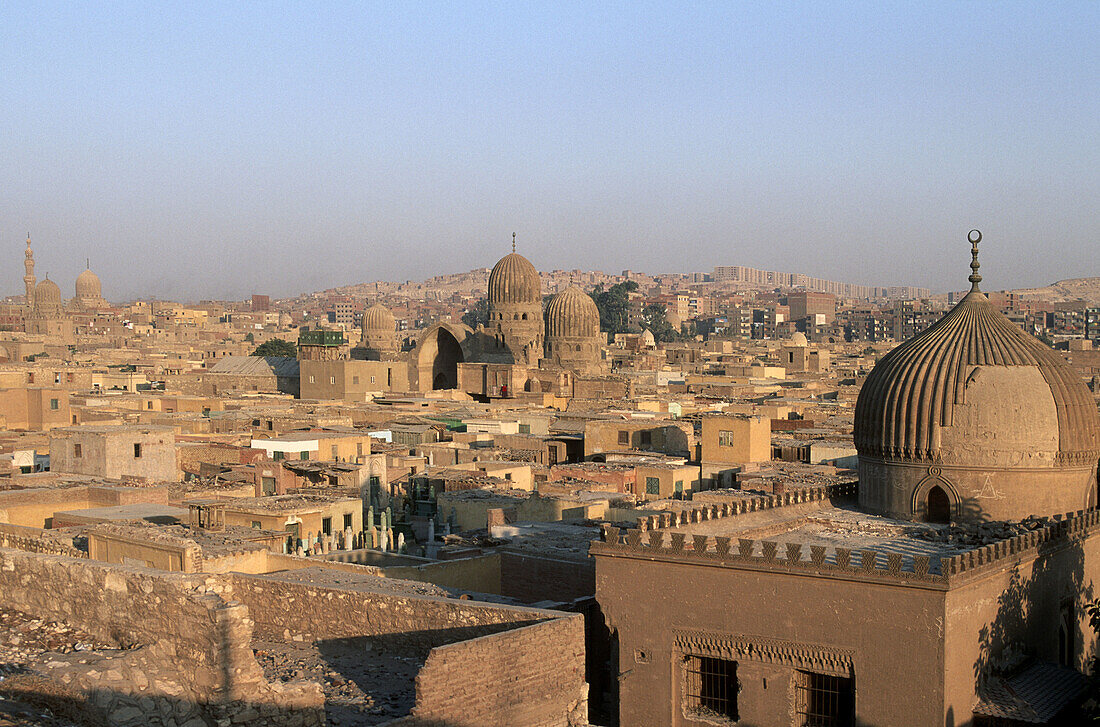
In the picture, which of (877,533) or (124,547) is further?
(877,533)

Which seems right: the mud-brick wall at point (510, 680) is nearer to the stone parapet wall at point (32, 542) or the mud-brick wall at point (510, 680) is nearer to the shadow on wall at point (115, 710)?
the shadow on wall at point (115, 710)

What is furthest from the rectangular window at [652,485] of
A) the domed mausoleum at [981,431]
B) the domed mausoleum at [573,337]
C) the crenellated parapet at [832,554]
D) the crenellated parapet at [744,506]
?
the domed mausoleum at [573,337]

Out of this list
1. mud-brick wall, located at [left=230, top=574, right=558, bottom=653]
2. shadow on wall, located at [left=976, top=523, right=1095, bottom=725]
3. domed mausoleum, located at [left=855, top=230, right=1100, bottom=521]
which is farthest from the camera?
domed mausoleum, located at [left=855, top=230, right=1100, bottom=521]

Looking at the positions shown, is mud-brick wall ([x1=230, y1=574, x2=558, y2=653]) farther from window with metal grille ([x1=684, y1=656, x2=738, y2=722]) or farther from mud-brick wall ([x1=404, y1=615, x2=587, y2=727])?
window with metal grille ([x1=684, y1=656, x2=738, y2=722])

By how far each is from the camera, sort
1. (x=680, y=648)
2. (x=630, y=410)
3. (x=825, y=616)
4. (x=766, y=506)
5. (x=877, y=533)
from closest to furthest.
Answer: (x=825, y=616), (x=680, y=648), (x=877, y=533), (x=766, y=506), (x=630, y=410)

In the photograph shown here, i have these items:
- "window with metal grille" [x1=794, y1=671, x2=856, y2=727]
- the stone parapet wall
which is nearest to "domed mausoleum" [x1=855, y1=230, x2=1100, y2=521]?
"window with metal grille" [x1=794, y1=671, x2=856, y2=727]

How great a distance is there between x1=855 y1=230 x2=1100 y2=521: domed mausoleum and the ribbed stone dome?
12 mm

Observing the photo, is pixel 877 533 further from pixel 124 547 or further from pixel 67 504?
pixel 67 504

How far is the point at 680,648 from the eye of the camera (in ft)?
41.1

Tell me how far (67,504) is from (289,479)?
18.5 ft

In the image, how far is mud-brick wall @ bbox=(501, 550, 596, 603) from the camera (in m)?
14.9

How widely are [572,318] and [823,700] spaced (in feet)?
140

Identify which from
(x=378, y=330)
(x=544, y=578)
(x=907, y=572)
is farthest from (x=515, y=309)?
(x=907, y=572)

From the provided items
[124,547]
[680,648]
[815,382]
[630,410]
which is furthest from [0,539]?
[815,382]
